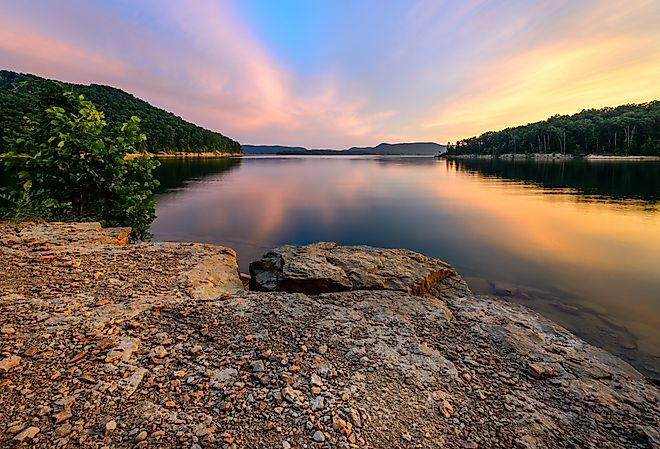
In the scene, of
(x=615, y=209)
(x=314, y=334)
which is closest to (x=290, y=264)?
(x=314, y=334)

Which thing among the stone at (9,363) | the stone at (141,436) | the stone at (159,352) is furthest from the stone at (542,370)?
the stone at (9,363)

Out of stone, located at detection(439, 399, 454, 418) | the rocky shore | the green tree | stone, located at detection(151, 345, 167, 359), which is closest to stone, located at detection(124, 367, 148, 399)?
the rocky shore

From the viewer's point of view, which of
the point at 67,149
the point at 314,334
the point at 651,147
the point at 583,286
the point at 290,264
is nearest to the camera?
the point at 314,334

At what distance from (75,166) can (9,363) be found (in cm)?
832

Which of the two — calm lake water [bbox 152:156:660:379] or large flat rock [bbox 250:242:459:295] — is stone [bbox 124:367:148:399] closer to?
large flat rock [bbox 250:242:459:295]

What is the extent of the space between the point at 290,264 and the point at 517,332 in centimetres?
512

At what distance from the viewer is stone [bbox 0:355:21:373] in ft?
12.6

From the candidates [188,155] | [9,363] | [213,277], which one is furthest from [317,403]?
[188,155]

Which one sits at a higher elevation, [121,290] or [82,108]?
[82,108]

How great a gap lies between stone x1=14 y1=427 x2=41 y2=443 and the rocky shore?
0.02m

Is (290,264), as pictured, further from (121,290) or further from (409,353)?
(409,353)

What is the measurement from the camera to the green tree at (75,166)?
31.7 ft

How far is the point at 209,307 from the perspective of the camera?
5734 mm

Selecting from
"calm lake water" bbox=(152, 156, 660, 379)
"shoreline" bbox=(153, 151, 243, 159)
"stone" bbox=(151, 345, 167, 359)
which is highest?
"shoreline" bbox=(153, 151, 243, 159)
